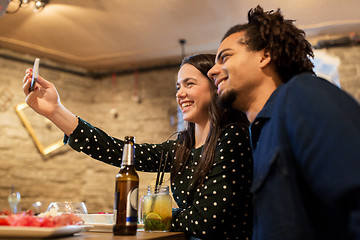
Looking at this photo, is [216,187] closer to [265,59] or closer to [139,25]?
[265,59]

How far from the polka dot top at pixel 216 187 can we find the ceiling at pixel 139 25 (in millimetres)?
2116

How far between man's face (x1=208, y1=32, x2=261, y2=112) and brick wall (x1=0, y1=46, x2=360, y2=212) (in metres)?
3.21

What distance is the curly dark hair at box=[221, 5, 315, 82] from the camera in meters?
1.15

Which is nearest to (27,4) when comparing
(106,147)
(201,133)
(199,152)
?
(106,147)

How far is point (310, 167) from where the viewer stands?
2.45 feet

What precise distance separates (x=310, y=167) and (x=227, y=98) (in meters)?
0.52

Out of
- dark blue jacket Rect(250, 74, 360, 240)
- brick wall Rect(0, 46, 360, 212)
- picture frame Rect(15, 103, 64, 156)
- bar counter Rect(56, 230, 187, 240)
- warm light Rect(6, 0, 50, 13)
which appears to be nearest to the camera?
dark blue jacket Rect(250, 74, 360, 240)

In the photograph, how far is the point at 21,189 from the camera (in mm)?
4203

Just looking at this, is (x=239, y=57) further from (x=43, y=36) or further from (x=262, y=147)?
(x=43, y=36)

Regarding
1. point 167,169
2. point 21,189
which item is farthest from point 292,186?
point 21,189

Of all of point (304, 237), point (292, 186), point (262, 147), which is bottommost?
point (304, 237)

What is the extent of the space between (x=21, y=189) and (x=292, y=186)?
4141 millimetres

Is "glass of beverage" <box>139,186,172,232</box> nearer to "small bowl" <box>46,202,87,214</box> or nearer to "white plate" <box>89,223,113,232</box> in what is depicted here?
"white plate" <box>89,223,113,232</box>

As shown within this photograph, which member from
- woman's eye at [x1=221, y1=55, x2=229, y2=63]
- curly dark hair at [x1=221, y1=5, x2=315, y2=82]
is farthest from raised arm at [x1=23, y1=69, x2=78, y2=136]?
curly dark hair at [x1=221, y1=5, x2=315, y2=82]
